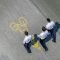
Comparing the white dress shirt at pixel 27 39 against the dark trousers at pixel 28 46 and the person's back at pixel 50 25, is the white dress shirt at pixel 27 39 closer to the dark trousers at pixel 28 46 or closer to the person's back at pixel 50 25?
the dark trousers at pixel 28 46

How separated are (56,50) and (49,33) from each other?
1.39ft

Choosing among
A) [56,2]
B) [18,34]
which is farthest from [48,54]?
[56,2]

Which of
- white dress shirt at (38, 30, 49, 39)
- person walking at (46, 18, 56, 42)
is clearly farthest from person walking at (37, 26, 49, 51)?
person walking at (46, 18, 56, 42)

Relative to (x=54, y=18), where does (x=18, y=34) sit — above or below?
below

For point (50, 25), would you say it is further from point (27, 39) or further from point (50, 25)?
point (27, 39)

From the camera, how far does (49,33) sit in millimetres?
8359

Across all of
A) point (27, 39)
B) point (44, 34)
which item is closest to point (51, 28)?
point (44, 34)

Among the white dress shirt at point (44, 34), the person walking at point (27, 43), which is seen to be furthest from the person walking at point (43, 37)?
the person walking at point (27, 43)

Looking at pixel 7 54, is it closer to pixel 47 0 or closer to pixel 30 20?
pixel 30 20

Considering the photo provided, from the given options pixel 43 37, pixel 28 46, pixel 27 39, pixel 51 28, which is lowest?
pixel 28 46

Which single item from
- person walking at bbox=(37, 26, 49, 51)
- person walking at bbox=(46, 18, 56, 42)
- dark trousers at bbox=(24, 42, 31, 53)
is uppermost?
person walking at bbox=(46, 18, 56, 42)

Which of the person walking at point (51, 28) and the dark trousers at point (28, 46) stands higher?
the person walking at point (51, 28)

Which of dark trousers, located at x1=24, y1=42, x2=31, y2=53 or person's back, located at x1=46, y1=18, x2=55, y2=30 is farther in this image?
person's back, located at x1=46, y1=18, x2=55, y2=30

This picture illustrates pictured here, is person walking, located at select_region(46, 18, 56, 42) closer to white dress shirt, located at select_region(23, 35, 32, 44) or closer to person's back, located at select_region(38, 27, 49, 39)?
person's back, located at select_region(38, 27, 49, 39)
